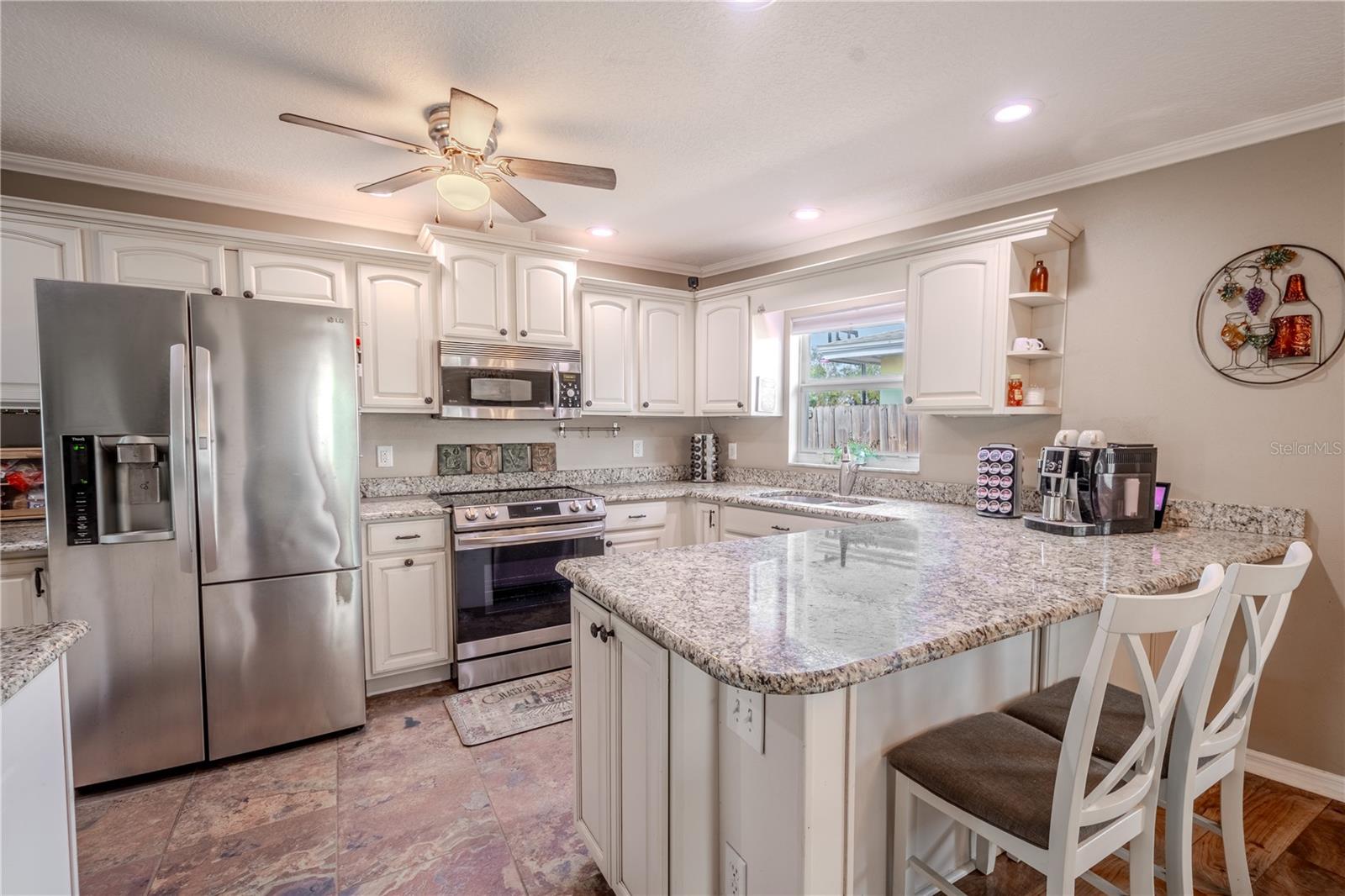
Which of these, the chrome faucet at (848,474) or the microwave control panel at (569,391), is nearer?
the chrome faucet at (848,474)

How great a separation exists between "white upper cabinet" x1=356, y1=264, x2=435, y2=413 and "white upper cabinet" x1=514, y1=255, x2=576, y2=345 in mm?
483

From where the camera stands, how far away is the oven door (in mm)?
2922

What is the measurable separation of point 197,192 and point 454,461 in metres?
1.77

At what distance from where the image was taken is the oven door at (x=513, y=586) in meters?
2.92

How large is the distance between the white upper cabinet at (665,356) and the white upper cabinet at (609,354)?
0.28 ft

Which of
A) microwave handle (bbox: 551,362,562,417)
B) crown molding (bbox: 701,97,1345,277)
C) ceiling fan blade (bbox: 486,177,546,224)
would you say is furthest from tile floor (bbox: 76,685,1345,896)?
crown molding (bbox: 701,97,1345,277)

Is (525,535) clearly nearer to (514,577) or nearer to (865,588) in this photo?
(514,577)

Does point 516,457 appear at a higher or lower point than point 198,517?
higher

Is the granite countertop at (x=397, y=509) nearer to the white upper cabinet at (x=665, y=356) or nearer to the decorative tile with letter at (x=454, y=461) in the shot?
the decorative tile with letter at (x=454, y=461)

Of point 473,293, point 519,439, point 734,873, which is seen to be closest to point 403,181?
point 473,293

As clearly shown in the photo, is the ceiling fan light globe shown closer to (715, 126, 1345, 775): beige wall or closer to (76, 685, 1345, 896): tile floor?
(76, 685, 1345, 896): tile floor

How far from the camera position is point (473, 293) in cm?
324

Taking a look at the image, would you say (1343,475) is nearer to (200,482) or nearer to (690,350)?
(690,350)

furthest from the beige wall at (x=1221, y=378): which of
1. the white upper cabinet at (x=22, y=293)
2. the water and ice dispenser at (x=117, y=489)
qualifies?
the white upper cabinet at (x=22, y=293)
